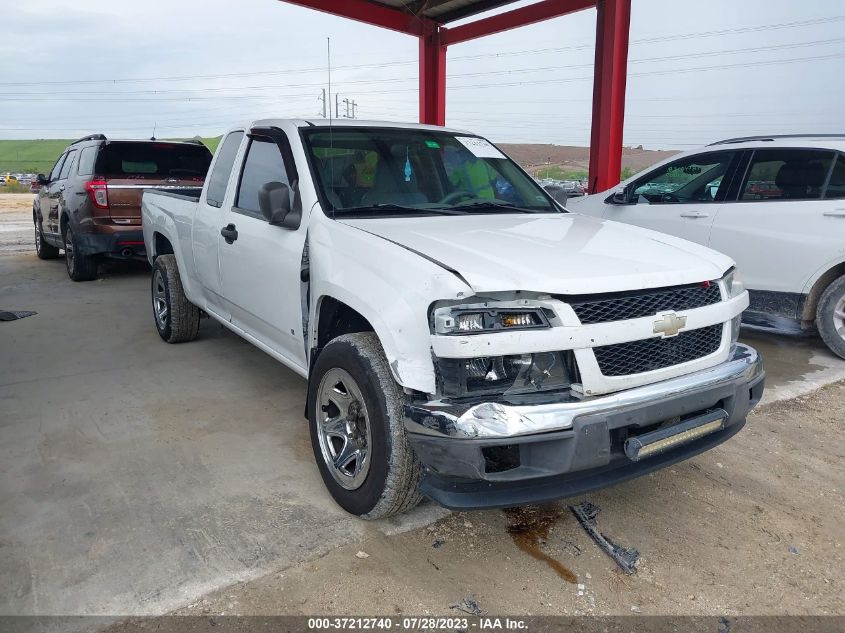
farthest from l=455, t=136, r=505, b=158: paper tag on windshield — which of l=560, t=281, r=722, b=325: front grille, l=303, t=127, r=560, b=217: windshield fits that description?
l=560, t=281, r=722, b=325: front grille

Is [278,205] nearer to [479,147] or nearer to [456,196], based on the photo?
[456,196]

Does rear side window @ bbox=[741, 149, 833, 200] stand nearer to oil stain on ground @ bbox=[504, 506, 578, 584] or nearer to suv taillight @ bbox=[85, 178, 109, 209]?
oil stain on ground @ bbox=[504, 506, 578, 584]

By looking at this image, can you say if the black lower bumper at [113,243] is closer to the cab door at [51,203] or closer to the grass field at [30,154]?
the cab door at [51,203]

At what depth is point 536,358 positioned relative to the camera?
97.7 inches

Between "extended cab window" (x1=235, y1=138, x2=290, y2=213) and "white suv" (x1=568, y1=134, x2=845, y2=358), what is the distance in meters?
3.91

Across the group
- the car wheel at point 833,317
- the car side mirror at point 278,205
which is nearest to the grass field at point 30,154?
the car side mirror at point 278,205

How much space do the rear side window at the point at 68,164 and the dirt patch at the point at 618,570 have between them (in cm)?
870

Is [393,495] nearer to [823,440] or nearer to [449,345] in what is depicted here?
[449,345]

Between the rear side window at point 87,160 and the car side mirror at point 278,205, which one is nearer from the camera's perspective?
the car side mirror at point 278,205

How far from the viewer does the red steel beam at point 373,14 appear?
32.8 feet

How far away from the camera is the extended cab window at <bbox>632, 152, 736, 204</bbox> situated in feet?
19.8

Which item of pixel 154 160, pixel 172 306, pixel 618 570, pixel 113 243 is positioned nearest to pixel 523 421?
pixel 618 570

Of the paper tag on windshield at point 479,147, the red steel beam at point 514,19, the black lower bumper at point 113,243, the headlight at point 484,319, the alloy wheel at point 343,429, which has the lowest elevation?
the alloy wheel at point 343,429

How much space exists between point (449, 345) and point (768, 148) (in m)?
4.66
